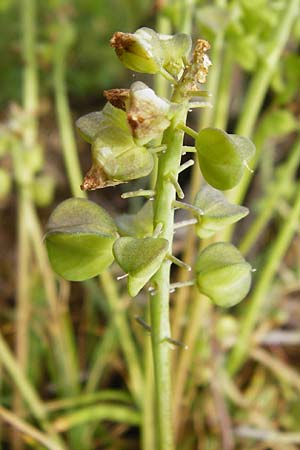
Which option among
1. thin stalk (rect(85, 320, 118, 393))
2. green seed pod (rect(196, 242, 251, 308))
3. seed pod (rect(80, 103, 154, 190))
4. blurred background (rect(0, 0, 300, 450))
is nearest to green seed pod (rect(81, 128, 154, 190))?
seed pod (rect(80, 103, 154, 190))

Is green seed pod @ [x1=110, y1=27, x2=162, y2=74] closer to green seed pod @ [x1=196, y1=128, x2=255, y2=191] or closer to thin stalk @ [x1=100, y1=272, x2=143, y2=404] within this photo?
green seed pod @ [x1=196, y1=128, x2=255, y2=191]

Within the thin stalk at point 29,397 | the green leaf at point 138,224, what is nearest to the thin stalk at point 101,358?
the thin stalk at point 29,397

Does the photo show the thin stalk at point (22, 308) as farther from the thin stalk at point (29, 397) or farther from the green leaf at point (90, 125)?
the green leaf at point (90, 125)

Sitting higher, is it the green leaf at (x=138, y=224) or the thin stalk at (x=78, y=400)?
the green leaf at (x=138, y=224)

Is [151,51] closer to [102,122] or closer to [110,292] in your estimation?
[102,122]

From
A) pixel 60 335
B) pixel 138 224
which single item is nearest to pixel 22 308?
pixel 60 335

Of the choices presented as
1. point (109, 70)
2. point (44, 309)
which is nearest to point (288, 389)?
point (44, 309)

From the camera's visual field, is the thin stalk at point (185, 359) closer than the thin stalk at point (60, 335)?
Yes

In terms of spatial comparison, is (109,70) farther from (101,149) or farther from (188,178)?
(101,149)
